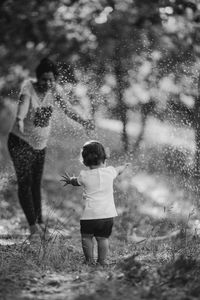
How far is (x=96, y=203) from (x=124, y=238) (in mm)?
2656

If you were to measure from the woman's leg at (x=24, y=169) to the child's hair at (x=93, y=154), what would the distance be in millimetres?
1601

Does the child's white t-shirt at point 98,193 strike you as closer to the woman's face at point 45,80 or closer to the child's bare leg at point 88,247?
the child's bare leg at point 88,247

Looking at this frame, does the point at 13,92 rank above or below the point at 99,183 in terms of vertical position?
below

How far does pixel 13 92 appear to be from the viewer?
16484 mm

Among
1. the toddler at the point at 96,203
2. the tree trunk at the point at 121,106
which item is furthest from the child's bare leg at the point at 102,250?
the tree trunk at the point at 121,106

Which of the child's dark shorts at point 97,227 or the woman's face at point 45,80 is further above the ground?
the woman's face at point 45,80

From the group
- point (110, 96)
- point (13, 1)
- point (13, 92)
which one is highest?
point (13, 1)

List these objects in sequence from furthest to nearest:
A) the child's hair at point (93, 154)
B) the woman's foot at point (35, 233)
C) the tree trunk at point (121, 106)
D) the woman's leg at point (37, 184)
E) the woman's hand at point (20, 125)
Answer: the tree trunk at point (121, 106) < the woman's leg at point (37, 184) < the woman's hand at point (20, 125) < the woman's foot at point (35, 233) < the child's hair at point (93, 154)

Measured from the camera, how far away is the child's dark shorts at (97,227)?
4.85 meters

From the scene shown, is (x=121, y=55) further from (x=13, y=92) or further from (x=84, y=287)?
(x=84, y=287)

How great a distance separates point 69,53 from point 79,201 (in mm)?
4190

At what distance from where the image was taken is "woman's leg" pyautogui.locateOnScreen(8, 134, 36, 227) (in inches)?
253

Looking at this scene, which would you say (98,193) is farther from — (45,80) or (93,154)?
(45,80)

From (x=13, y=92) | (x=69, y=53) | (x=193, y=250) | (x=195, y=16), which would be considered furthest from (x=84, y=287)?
(x=13, y=92)
